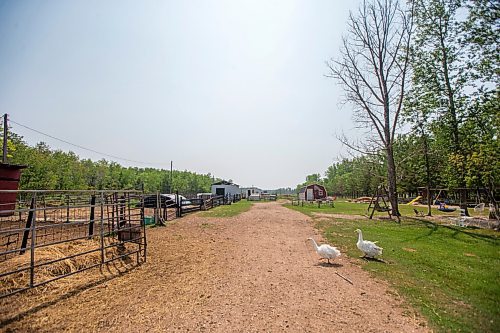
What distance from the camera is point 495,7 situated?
14406 millimetres

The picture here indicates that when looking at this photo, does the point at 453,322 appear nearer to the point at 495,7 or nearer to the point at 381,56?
the point at 495,7

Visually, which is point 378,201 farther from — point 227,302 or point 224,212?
point 227,302

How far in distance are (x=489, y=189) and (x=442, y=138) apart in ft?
32.6

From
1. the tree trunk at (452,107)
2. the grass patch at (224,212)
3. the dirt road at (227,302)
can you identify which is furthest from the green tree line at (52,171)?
the tree trunk at (452,107)

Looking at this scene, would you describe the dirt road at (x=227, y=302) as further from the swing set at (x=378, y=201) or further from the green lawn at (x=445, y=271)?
the swing set at (x=378, y=201)

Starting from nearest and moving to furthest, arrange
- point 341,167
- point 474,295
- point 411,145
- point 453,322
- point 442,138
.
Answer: point 453,322 → point 474,295 → point 442,138 → point 411,145 → point 341,167

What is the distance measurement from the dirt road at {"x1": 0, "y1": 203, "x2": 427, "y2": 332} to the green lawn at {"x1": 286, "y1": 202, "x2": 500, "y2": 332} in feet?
1.66

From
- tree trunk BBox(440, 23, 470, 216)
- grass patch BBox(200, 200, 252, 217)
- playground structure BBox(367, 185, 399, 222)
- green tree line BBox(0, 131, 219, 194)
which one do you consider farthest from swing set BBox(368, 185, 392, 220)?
green tree line BBox(0, 131, 219, 194)

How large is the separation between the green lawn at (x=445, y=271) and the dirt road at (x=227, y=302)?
0.51 m

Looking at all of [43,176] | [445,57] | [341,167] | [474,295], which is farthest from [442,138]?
[341,167]

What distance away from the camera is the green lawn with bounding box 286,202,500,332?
14.8ft

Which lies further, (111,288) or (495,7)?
(495,7)

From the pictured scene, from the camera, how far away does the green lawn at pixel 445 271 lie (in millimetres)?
4500

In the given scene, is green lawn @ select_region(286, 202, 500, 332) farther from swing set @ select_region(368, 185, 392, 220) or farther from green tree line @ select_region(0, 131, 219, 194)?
green tree line @ select_region(0, 131, 219, 194)
